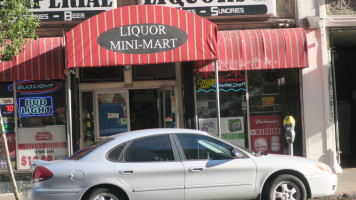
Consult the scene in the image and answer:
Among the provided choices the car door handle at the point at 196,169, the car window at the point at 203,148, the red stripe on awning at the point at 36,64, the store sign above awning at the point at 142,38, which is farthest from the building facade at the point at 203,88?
the car door handle at the point at 196,169

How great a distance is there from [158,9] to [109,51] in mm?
1352

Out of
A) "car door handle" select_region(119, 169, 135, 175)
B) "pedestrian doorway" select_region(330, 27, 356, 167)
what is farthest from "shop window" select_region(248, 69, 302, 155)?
"car door handle" select_region(119, 169, 135, 175)

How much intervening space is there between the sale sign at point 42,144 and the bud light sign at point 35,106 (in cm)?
37

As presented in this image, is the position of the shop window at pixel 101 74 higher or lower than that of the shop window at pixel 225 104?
higher

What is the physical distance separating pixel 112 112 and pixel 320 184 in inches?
258

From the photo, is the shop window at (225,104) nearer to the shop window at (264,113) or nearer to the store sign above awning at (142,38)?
the shop window at (264,113)

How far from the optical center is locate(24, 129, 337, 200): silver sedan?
665 cm

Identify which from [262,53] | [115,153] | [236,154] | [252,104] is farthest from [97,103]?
[236,154]

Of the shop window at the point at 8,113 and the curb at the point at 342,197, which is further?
the shop window at the point at 8,113

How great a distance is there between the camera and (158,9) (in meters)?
9.57

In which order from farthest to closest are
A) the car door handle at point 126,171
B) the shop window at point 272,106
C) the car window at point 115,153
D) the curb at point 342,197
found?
1. the shop window at point 272,106
2. the curb at point 342,197
3. the car window at point 115,153
4. the car door handle at point 126,171

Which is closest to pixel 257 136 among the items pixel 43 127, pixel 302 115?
pixel 302 115

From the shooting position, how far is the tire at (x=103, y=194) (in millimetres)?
6656

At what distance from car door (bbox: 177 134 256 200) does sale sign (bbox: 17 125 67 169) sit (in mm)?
4992
